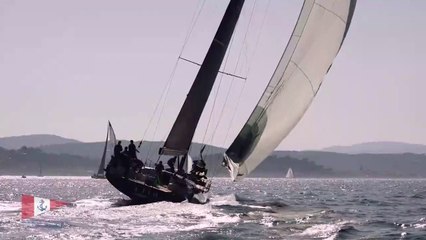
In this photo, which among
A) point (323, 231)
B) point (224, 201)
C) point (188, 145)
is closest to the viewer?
point (323, 231)

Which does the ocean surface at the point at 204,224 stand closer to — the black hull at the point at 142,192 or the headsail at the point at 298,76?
the black hull at the point at 142,192

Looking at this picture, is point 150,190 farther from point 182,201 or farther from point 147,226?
point 147,226

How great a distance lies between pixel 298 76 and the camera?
27.9 m

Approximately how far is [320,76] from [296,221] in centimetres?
584

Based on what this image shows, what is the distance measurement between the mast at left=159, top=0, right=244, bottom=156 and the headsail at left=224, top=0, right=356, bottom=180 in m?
10.1

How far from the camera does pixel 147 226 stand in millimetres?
25828

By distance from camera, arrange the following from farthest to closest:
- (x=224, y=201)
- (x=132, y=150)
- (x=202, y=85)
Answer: (x=224, y=201) < (x=202, y=85) < (x=132, y=150)

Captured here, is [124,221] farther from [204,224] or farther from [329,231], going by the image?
[329,231]

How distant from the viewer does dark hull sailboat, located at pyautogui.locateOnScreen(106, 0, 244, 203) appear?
36156 mm

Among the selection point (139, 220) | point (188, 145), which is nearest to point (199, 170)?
point (188, 145)

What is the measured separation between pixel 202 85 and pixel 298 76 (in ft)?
35.7

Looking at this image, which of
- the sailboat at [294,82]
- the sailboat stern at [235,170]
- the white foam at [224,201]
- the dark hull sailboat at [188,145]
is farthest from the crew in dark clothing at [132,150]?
the sailboat stern at [235,170]

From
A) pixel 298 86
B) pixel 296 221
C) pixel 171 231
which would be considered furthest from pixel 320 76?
pixel 171 231

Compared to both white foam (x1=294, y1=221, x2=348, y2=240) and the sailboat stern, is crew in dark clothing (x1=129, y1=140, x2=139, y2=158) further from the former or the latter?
white foam (x1=294, y1=221, x2=348, y2=240)
